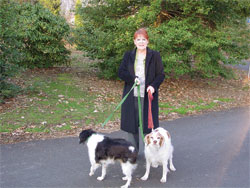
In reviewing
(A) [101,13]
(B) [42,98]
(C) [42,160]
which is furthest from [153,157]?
Result: (A) [101,13]

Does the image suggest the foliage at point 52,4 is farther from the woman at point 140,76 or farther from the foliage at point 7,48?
the woman at point 140,76

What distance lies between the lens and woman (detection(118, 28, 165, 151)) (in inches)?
175

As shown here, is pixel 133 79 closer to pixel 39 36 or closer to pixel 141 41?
pixel 141 41

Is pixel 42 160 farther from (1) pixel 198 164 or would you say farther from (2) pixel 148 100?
(1) pixel 198 164

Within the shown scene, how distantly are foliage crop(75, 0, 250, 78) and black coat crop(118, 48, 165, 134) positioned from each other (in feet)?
14.4

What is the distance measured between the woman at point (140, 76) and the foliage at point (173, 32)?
441 cm

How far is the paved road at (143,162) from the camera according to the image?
4219 millimetres

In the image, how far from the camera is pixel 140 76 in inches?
180

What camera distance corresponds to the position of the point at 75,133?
6105 mm

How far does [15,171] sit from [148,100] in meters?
2.58


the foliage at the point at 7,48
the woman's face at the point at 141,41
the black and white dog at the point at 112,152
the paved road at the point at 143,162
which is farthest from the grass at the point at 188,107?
the foliage at the point at 7,48

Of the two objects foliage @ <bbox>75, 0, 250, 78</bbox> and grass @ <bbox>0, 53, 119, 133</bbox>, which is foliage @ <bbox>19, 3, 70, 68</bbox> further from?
grass @ <bbox>0, 53, 119, 133</bbox>

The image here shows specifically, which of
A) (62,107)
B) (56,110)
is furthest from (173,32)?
(56,110)

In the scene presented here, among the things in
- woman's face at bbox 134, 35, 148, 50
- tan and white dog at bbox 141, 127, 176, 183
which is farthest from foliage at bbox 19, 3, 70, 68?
tan and white dog at bbox 141, 127, 176, 183
